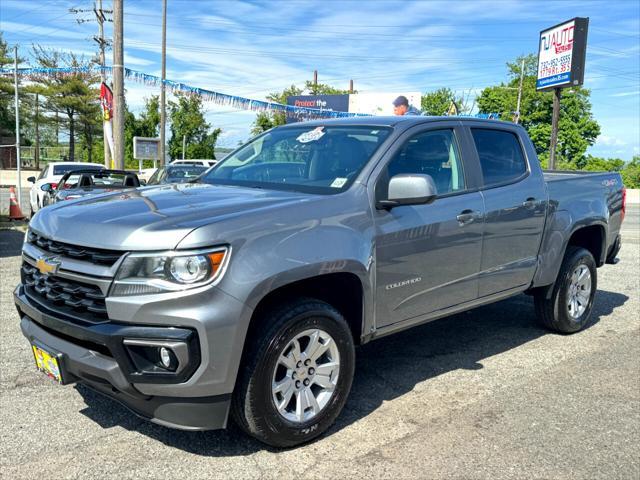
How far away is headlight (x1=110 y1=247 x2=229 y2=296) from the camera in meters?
2.83

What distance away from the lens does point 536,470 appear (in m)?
3.20

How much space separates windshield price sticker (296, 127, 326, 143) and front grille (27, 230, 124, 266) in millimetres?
1941

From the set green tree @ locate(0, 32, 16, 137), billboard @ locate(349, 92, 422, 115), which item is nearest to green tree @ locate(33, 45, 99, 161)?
green tree @ locate(0, 32, 16, 137)

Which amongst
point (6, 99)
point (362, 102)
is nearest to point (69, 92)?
point (6, 99)

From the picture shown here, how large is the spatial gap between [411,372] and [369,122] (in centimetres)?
193

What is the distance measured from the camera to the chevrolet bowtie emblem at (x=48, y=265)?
10.3 ft

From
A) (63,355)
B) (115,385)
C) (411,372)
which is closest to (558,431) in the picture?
(411,372)

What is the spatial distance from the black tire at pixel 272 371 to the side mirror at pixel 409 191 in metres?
0.79

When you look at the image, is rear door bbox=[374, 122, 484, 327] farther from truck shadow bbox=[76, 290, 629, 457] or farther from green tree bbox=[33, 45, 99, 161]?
green tree bbox=[33, 45, 99, 161]

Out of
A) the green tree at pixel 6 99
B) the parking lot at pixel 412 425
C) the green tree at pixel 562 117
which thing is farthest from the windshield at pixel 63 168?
the green tree at pixel 562 117

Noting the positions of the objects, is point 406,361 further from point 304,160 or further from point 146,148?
point 146,148

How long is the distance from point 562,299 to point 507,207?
55.5 inches

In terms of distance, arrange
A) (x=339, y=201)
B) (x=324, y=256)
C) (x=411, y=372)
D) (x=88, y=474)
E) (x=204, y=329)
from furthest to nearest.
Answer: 1. (x=411, y=372)
2. (x=339, y=201)
3. (x=324, y=256)
4. (x=88, y=474)
5. (x=204, y=329)

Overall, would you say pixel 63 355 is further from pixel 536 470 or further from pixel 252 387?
pixel 536 470
